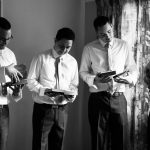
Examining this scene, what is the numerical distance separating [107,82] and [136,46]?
24.2 inches

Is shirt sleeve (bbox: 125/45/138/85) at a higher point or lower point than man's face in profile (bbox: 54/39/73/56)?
lower

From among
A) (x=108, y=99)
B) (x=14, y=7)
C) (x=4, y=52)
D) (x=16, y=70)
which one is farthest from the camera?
(x=14, y=7)

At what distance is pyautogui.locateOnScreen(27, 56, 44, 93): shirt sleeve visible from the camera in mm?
2373

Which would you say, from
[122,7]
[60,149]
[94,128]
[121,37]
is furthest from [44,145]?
[122,7]

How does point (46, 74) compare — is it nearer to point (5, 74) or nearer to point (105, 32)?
point (5, 74)

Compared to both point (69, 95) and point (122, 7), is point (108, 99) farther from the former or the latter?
point (122, 7)

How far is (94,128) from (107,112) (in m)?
0.20

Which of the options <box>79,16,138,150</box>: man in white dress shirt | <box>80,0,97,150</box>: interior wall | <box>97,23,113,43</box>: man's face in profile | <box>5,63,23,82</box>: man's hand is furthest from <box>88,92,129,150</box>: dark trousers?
<box>5,63,23,82</box>: man's hand

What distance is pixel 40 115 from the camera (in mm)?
2422

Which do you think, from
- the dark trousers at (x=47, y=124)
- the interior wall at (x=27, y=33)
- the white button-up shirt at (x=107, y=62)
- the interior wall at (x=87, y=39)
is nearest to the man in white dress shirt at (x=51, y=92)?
the dark trousers at (x=47, y=124)

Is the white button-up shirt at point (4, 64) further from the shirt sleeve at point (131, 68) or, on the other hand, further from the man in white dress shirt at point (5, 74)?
the shirt sleeve at point (131, 68)

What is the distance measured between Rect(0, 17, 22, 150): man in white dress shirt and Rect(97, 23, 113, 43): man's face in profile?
2.67ft

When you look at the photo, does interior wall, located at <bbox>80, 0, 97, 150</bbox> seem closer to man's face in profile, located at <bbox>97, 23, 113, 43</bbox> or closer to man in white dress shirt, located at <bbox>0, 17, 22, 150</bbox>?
man's face in profile, located at <bbox>97, 23, 113, 43</bbox>

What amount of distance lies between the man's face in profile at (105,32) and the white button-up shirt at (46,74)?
1.25 feet
